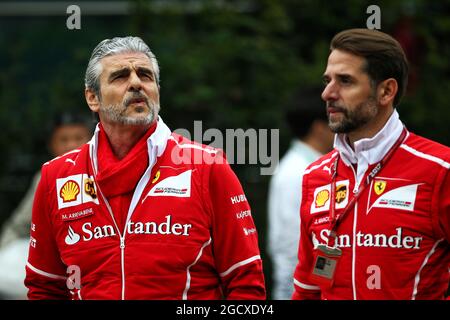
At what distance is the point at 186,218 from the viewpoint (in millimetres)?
4496

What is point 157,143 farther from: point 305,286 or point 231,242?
point 305,286

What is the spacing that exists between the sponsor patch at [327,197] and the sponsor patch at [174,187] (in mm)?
619

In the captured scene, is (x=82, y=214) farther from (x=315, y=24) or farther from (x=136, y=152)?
(x=315, y=24)

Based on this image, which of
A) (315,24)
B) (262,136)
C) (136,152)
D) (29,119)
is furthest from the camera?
(29,119)

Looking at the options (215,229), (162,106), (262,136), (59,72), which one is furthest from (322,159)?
(59,72)

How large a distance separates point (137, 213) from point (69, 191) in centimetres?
40

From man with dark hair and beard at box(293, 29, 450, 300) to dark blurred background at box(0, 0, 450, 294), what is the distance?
4.37m

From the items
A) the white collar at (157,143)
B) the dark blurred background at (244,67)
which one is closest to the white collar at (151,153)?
the white collar at (157,143)

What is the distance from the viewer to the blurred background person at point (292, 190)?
6457mm

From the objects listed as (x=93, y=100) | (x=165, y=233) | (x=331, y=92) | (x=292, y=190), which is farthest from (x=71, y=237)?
(x=292, y=190)

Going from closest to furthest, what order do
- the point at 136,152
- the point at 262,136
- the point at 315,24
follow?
1. the point at 136,152
2. the point at 262,136
3. the point at 315,24

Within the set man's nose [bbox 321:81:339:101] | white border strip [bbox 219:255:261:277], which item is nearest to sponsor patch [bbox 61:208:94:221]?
white border strip [bbox 219:255:261:277]

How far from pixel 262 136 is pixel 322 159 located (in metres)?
4.11

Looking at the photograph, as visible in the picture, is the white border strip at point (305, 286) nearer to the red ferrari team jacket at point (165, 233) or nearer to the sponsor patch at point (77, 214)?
→ the red ferrari team jacket at point (165, 233)
